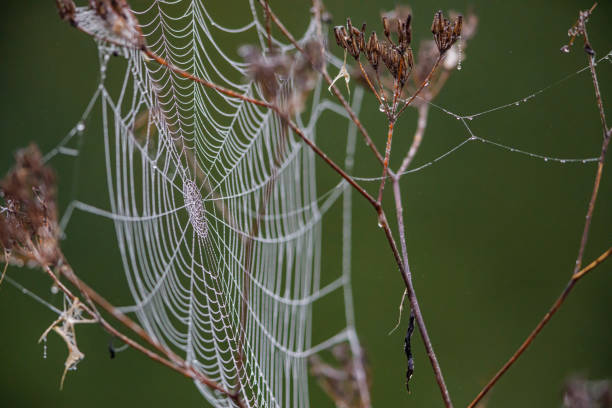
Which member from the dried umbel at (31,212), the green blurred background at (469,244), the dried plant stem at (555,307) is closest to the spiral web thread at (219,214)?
the dried umbel at (31,212)

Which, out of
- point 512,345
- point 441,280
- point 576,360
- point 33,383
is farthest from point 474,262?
point 33,383

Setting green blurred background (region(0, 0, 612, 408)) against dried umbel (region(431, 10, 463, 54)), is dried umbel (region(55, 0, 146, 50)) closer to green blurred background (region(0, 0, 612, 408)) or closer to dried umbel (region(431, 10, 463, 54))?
dried umbel (region(431, 10, 463, 54))

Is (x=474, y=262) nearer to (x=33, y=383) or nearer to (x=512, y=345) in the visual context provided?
(x=512, y=345)

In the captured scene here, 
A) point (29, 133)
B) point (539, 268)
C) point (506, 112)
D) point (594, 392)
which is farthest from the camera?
point (29, 133)

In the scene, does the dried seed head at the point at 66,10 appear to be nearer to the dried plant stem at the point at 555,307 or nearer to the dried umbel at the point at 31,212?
the dried umbel at the point at 31,212

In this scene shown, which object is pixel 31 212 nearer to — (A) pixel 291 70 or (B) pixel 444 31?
(A) pixel 291 70

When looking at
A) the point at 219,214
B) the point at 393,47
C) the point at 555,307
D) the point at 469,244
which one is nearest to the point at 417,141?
the point at 393,47
